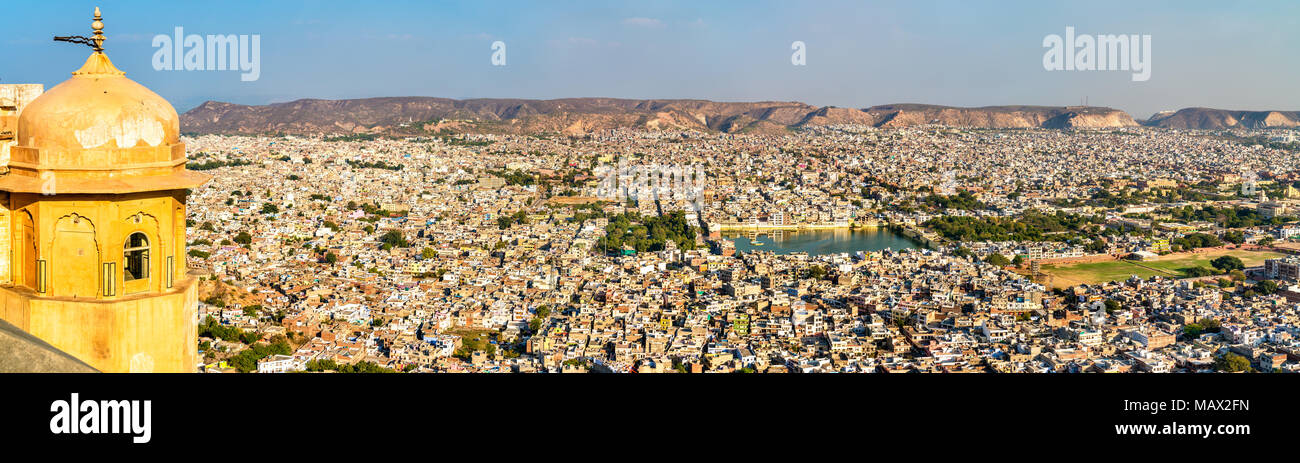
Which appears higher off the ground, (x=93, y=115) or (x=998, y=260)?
(x=93, y=115)

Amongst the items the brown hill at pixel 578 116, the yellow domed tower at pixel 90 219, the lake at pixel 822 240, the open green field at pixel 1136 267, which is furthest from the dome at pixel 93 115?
the brown hill at pixel 578 116

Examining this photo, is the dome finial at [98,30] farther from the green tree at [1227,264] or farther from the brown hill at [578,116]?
the brown hill at [578,116]

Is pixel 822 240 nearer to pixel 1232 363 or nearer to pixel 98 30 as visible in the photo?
pixel 1232 363

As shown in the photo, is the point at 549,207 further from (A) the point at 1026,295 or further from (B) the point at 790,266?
(A) the point at 1026,295

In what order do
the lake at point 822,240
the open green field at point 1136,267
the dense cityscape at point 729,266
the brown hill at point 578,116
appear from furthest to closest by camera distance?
1. the brown hill at point 578,116
2. the lake at point 822,240
3. the open green field at point 1136,267
4. the dense cityscape at point 729,266

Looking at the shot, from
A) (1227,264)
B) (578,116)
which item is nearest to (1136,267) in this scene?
(1227,264)

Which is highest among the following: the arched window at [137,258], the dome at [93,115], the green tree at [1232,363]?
the dome at [93,115]
